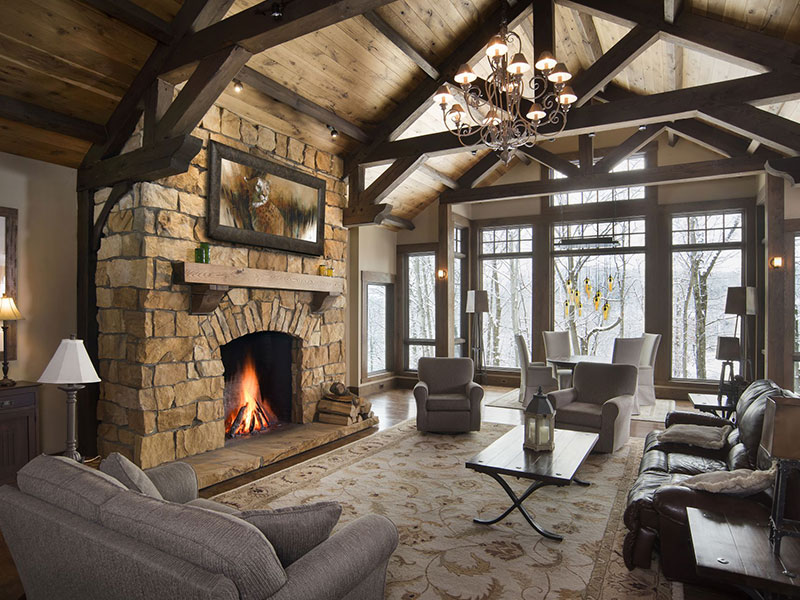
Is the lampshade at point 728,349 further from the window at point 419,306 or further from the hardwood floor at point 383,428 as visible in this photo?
the window at point 419,306

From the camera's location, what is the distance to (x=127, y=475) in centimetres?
206

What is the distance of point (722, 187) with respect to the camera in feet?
25.5

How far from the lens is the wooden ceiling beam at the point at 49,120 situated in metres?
3.81

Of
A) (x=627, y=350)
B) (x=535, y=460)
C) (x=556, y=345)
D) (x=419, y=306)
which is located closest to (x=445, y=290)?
(x=419, y=306)

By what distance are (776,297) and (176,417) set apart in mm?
7319

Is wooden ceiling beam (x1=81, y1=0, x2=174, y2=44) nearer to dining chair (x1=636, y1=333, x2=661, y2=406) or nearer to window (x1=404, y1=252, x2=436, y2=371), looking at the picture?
window (x1=404, y1=252, x2=436, y2=371)

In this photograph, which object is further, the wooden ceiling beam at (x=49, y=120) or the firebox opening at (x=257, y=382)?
the firebox opening at (x=257, y=382)

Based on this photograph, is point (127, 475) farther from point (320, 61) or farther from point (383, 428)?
point (320, 61)

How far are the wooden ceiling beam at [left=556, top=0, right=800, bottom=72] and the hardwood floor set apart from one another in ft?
12.8

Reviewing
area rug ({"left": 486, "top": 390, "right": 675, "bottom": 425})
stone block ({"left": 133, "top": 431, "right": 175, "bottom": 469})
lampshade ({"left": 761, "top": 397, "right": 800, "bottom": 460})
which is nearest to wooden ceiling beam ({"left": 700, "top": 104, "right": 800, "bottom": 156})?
area rug ({"left": 486, "top": 390, "right": 675, "bottom": 425})

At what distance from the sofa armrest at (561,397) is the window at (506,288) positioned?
152 inches

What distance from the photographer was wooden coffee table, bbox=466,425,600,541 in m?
3.14

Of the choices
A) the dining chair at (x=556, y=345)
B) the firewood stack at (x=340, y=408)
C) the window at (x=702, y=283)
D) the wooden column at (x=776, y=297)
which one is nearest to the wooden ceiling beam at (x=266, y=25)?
the firewood stack at (x=340, y=408)

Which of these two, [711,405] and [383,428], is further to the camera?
[383,428]
